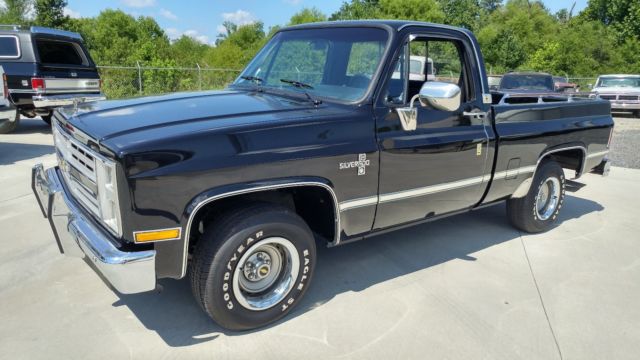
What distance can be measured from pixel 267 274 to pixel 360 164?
97 cm

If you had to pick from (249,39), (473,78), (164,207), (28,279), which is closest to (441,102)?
(473,78)

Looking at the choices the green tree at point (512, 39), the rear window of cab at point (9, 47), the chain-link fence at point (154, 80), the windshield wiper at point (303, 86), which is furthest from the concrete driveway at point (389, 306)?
the green tree at point (512, 39)

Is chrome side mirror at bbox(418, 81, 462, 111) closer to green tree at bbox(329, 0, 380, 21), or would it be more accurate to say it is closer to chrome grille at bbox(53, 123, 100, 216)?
chrome grille at bbox(53, 123, 100, 216)

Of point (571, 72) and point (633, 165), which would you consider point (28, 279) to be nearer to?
point (633, 165)

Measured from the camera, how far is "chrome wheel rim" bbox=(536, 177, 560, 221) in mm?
5383

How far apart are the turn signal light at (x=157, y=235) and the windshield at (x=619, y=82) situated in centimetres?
1959

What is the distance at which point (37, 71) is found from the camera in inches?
397

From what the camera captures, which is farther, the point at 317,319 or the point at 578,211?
the point at 578,211

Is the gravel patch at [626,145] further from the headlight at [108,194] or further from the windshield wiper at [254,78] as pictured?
the headlight at [108,194]

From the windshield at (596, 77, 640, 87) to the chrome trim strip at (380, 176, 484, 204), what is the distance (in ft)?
56.0

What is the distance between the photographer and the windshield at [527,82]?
15.4m

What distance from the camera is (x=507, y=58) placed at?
37.9 meters

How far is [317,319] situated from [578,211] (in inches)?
172

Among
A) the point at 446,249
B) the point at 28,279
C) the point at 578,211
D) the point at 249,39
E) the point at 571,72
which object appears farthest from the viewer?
the point at 249,39
